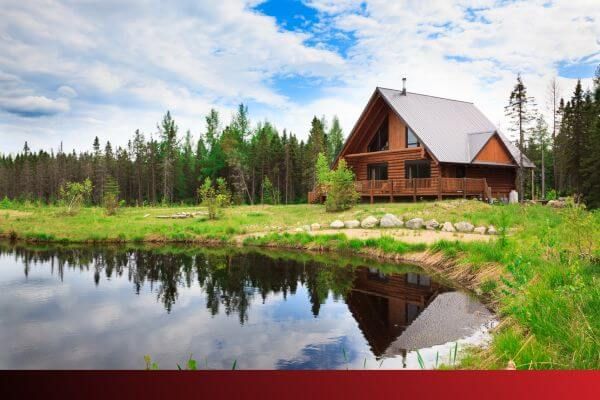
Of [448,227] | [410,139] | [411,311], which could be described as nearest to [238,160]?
[410,139]

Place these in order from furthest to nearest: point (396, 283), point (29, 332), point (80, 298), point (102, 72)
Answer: point (396, 283)
point (80, 298)
point (29, 332)
point (102, 72)

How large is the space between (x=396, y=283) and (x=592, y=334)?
5650 mm

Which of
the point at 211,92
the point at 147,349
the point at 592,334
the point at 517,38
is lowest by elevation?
the point at 147,349

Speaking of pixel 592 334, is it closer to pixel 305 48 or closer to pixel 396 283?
pixel 305 48

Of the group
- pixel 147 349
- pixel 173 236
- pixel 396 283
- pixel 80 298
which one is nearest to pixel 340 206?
pixel 173 236

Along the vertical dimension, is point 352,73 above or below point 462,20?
below

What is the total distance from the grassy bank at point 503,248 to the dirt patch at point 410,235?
23.8 inches

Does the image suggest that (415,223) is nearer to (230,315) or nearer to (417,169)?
(417,169)

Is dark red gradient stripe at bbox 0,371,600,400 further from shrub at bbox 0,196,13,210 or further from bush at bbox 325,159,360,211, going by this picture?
bush at bbox 325,159,360,211

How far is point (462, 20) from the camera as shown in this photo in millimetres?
3926

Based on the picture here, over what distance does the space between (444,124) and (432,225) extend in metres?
10.7

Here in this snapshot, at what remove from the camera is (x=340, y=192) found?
2023cm

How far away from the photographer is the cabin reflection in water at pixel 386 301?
6.18 metres

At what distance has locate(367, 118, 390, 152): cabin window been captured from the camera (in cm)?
2428
